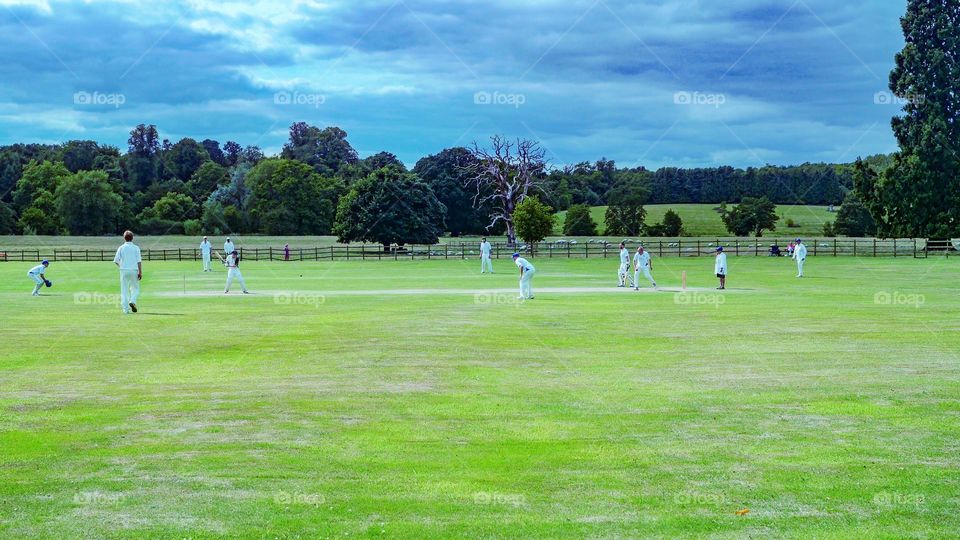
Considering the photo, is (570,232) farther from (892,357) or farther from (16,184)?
(892,357)

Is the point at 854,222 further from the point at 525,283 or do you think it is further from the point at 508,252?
the point at 525,283

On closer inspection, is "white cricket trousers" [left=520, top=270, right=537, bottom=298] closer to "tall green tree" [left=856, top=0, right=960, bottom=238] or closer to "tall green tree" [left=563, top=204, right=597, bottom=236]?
"tall green tree" [left=856, top=0, right=960, bottom=238]

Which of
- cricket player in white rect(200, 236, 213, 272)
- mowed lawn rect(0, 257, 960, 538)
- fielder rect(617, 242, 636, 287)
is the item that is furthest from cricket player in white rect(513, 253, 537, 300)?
cricket player in white rect(200, 236, 213, 272)

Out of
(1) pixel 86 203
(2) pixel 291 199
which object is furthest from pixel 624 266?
(1) pixel 86 203

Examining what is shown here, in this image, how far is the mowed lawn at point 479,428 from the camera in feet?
28.0

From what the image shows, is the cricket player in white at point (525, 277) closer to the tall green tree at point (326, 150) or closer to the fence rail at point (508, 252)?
the fence rail at point (508, 252)

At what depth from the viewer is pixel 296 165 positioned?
409 ft

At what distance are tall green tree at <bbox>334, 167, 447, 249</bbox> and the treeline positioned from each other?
0.12m

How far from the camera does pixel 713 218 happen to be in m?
150

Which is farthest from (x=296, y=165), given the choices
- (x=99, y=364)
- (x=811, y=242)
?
(x=99, y=364)

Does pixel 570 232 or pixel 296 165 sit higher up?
pixel 296 165

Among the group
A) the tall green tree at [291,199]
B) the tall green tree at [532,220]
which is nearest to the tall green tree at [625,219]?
the tall green tree at [291,199]

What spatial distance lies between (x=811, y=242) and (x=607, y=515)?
90234 millimetres

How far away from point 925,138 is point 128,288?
69.0 meters
